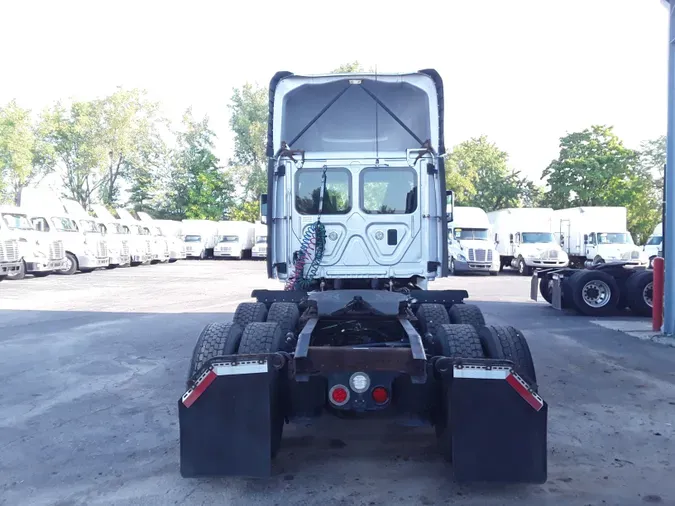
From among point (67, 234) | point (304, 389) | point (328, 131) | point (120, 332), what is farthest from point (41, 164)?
point (304, 389)

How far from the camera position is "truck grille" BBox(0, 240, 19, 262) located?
19.3 m

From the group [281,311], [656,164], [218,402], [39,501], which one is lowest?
[39,501]

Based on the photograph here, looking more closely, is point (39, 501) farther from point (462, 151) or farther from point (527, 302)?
point (462, 151)

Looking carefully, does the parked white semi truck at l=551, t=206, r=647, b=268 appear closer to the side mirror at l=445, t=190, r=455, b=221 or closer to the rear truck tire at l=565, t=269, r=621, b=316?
the rear truck tire at l=565, t=269, r=621, b=316

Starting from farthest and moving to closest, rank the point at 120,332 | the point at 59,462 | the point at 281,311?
1. the point at 120,332
2. the point at 281,311
3. the point at 59,462

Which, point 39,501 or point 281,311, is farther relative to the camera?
point 281,311

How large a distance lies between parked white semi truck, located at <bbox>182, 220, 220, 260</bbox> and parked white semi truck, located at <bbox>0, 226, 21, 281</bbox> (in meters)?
19.0

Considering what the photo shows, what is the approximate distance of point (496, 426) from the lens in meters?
3.83

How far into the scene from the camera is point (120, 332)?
414 inches

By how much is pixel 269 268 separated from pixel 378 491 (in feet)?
12.2

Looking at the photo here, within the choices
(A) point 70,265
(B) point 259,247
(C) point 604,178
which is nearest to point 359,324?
(A) point 70,265

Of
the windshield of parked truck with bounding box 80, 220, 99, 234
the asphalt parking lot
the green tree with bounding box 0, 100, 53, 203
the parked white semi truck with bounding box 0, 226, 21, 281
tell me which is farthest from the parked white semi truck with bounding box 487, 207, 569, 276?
the green tree with bounding box 0, 100, 53, 203

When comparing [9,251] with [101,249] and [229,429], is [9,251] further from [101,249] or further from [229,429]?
[229,429]

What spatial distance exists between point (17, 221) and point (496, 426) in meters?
21.0
